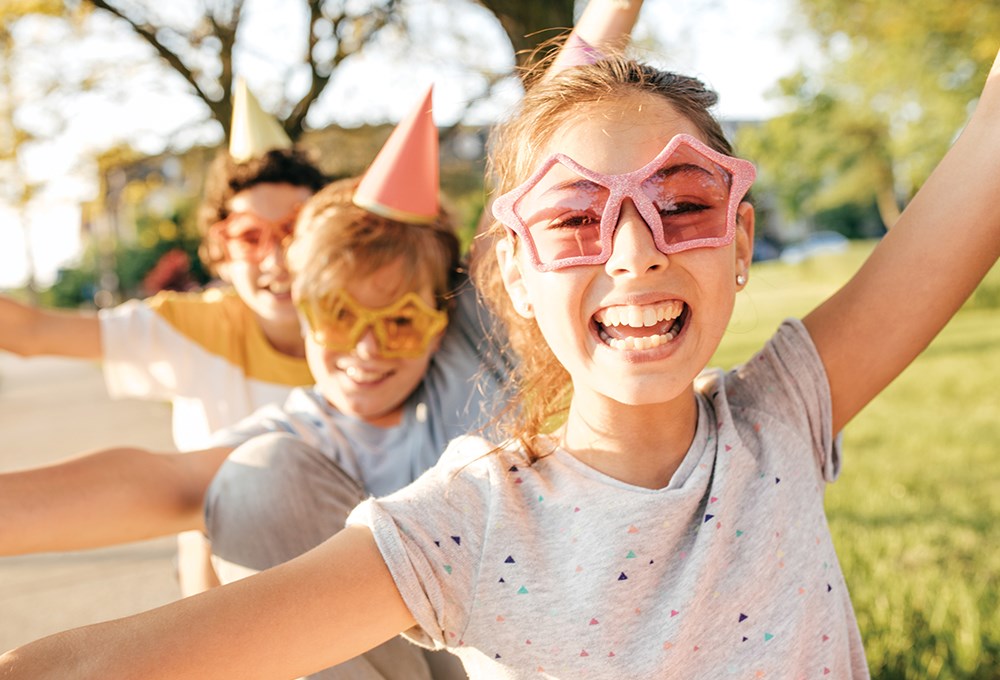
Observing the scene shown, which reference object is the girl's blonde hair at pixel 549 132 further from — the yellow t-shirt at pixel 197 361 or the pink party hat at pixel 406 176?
the yellow t-shirt at pixel 197 361

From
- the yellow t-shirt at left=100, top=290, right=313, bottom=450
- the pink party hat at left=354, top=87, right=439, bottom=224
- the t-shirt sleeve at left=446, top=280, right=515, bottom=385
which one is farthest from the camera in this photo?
the yellow t-shirt at left=100, top=290, right=313, bottom=450

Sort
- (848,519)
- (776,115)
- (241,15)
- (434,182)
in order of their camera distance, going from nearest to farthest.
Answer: (434,182)
(848,519)
(241,15)
(776,115)

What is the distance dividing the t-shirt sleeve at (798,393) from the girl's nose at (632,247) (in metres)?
0.39

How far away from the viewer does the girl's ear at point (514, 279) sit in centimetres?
170

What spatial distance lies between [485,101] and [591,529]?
6148mm

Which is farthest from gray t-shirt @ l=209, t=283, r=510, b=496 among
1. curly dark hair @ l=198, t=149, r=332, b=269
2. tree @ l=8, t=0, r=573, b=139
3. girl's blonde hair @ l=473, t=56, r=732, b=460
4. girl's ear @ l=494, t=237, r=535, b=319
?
tree @ l=8, t=0, r=573, b=139

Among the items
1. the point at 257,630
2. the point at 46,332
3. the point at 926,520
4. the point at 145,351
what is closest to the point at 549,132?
the point at 257,630

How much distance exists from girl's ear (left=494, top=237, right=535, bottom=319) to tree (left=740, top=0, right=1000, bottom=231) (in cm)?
1007

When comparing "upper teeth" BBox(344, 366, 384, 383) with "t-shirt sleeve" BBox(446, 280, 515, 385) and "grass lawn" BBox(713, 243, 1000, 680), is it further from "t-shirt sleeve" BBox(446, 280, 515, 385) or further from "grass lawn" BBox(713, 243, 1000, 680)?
"grass lawn" BBox(713, 243, 1000, 680)

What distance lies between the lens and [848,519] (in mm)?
4582

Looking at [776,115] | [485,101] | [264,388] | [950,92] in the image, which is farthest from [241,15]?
[776,115]

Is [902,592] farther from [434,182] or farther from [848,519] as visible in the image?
[434,182]

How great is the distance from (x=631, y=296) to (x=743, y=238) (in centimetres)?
34

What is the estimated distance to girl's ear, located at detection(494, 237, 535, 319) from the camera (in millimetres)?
1700
